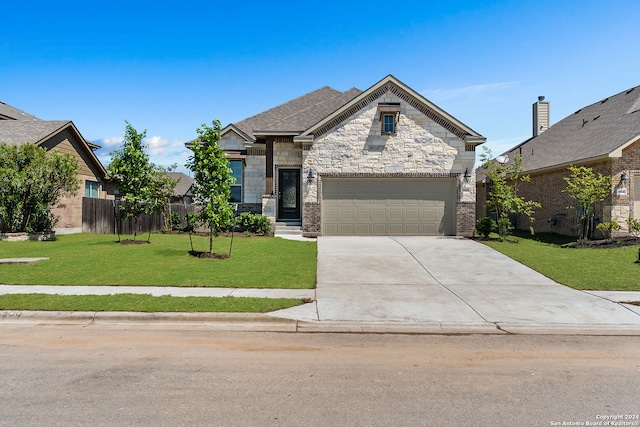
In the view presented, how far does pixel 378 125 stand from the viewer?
18.9m

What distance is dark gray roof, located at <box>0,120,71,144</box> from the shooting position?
1920 cm

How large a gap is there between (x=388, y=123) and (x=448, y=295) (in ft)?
38.4

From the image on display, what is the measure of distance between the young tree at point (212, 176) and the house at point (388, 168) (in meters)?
6.46

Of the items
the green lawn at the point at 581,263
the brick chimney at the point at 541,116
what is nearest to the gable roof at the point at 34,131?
the green lawn at the point at 581,263

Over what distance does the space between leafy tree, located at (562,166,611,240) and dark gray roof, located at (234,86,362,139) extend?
38.3ft

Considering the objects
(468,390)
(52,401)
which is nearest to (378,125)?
(468,390)

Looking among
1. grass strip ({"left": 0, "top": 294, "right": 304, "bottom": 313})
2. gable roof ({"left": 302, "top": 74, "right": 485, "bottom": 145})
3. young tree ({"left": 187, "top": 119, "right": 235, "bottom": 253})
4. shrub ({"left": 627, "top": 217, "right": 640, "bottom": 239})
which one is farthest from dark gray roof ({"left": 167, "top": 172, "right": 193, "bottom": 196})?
shrub ({"left": 627, "top": 217, "right": 640, "bottom": 239})

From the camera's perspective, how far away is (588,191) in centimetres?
1597

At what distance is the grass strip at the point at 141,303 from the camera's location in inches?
290

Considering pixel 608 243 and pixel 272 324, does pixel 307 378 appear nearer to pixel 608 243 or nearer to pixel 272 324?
pixel 272 324

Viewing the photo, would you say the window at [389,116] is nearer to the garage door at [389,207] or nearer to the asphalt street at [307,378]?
the garage door at [389,207]

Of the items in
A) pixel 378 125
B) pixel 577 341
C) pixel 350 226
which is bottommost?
pixel 577 341

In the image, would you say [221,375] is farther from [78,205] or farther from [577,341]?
[78,205]

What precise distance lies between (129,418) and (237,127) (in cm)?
1979
